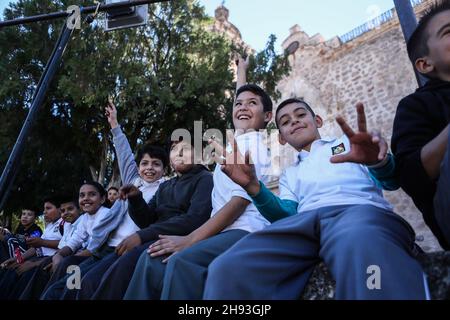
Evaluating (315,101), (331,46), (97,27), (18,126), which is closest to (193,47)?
(97,27)

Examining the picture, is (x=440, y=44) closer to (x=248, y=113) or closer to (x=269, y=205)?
(x=269, y=205)

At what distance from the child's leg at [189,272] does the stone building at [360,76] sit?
788 cm

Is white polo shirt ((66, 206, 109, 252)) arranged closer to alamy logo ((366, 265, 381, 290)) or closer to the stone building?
alamy logo ((366, 265, 381, 290))

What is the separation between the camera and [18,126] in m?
8.09

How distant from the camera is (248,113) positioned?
239 centimetres

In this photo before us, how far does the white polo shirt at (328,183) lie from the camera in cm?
150

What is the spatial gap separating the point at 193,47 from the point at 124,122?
228cm

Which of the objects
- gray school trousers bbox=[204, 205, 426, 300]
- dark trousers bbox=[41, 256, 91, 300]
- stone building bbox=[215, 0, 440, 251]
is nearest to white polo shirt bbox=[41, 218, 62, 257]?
dark trousers bbox=[41, 256, 91, 300]

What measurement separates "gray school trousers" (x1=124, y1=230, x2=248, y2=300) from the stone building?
7.81m

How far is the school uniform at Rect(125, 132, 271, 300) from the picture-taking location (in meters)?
1.44

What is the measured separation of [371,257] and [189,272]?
2.43 feet

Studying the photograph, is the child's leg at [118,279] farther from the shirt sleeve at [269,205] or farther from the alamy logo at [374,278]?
the alamy logo at [374,278]

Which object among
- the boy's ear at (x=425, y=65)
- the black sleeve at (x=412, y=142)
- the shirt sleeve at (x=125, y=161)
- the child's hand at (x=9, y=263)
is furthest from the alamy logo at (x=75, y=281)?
the boy's ear at (x=425, y=65)

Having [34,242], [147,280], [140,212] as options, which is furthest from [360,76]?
[147,280]
